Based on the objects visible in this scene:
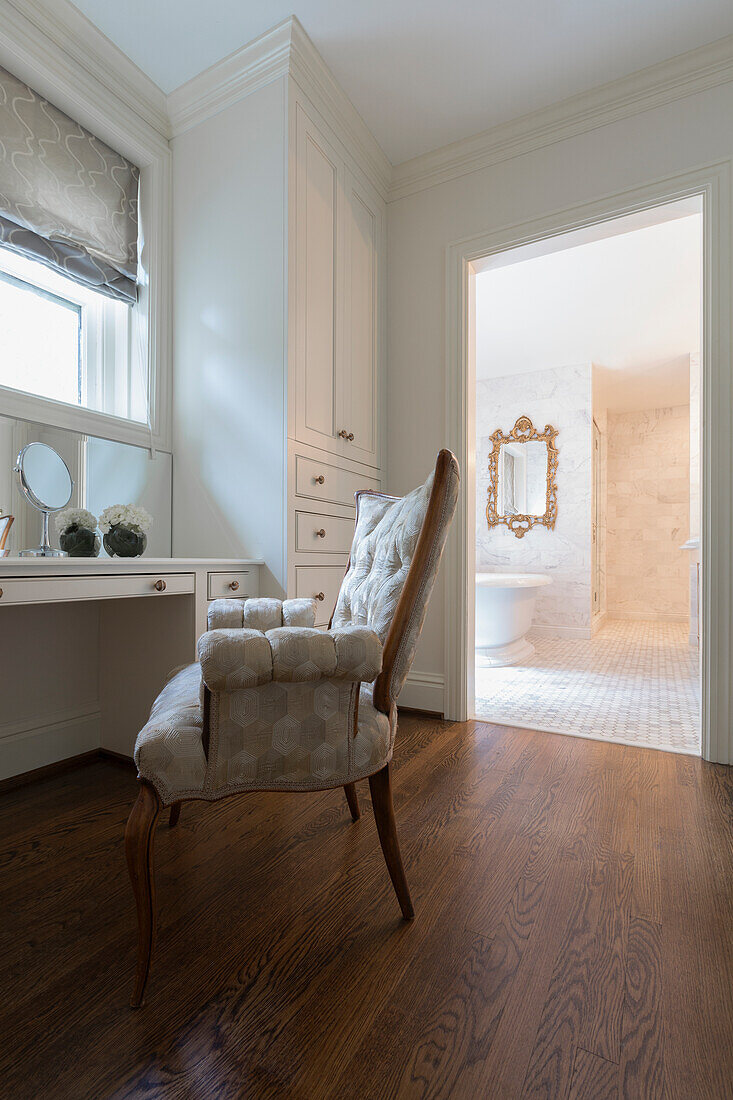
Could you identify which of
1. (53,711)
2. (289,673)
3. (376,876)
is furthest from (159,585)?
(376,876)

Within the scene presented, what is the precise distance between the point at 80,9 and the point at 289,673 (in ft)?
8.24

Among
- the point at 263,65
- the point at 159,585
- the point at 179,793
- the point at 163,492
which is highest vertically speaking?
the point at 263,65

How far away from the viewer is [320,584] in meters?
2.28

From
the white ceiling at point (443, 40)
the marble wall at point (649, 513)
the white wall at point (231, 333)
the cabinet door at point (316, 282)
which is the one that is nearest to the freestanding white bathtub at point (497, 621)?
the cabinet door at point (316, 282)

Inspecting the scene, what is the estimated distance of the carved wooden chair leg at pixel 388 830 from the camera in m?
1.11

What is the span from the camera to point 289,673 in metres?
0.98

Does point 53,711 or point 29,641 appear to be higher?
point 29,641

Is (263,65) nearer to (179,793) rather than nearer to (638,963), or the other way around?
(179,793)

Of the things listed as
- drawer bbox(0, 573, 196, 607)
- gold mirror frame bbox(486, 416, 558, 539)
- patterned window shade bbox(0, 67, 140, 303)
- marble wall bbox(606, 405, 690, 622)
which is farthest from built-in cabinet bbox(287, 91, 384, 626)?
marble wall bbox(606, 405, 690, 622)

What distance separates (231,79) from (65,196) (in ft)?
2.70

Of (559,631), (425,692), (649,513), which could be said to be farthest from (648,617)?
(425,692)

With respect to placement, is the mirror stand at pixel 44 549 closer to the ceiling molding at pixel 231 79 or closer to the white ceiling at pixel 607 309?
the ceiling molding at pixel 231 79

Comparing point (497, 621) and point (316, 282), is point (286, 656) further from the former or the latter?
point (497, 621)

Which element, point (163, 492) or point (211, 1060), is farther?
point (163, 492)
